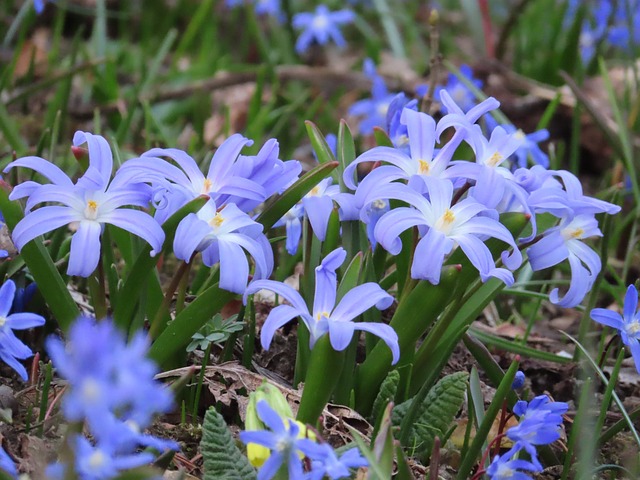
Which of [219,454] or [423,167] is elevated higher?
[423,167]

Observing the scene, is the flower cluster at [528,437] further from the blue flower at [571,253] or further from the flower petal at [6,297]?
the flower petal at [6,297]

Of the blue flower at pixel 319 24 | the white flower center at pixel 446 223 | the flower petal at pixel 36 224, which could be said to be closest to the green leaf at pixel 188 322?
the flower petal at pixel 36 224

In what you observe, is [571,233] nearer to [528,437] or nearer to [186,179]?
[528,437]

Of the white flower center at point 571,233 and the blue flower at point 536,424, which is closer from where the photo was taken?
the blue flower at point 536,424

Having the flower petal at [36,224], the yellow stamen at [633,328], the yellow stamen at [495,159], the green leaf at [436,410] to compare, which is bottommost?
the green leaf at [436,410]

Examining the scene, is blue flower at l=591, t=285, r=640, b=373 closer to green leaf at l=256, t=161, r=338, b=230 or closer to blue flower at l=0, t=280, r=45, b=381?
green leaf at l=256, t=161, r=338, b=230

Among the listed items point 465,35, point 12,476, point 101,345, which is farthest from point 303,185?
point 465,35

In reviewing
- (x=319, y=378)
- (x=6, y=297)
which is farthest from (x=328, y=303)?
(x=6, y=297)

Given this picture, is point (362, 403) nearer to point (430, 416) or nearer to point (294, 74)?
point (430, 416)
